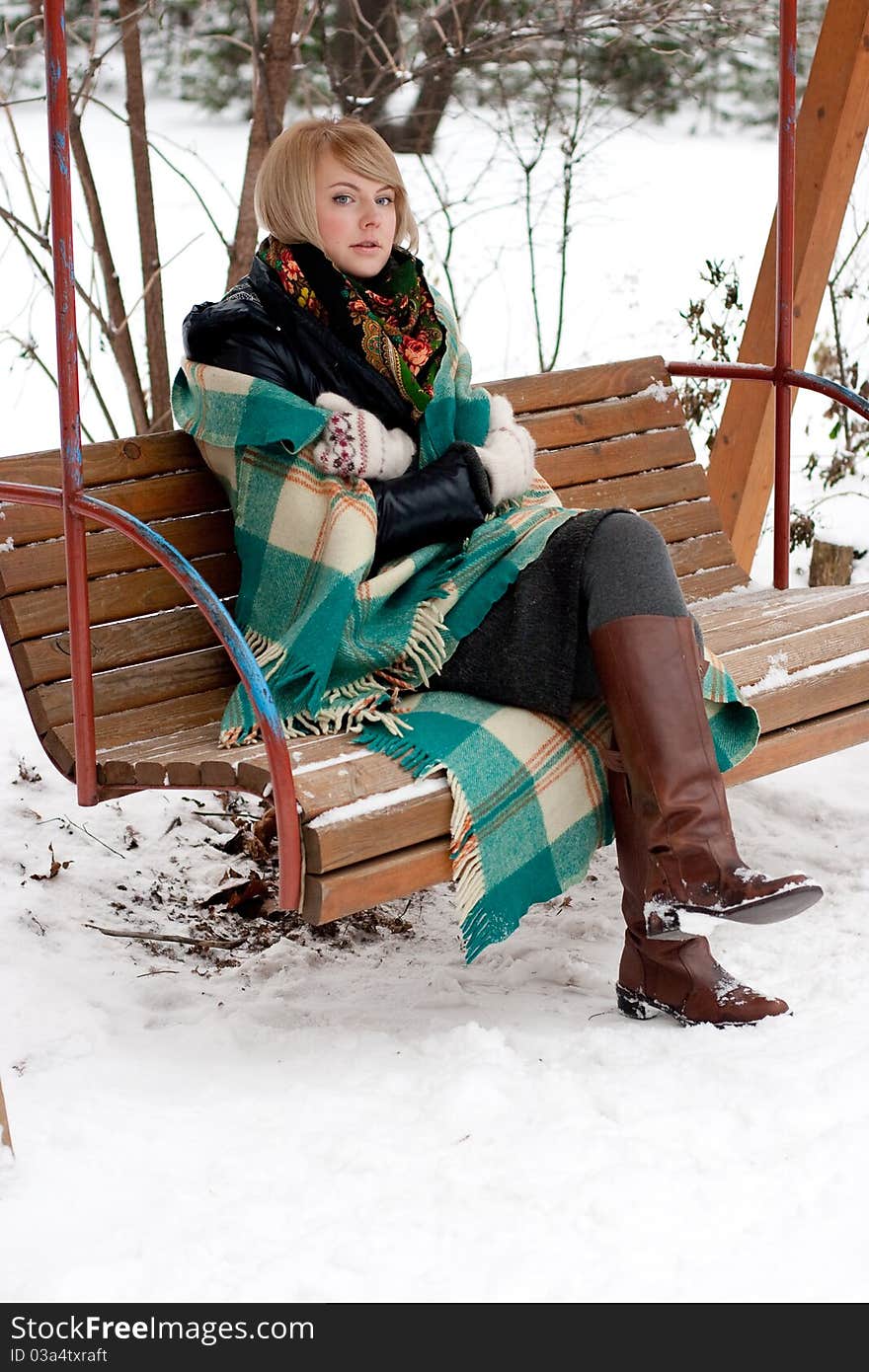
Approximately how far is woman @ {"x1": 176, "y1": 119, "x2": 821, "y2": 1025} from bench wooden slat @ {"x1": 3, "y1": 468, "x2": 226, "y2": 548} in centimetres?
16

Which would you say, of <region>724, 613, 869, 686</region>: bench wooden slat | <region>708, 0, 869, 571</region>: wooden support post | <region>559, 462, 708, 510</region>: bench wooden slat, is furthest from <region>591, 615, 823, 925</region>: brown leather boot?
<region>708, 0, 869, 571</region>: wooden support post

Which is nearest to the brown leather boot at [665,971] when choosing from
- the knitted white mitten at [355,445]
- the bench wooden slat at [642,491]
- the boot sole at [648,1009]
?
the boot sole at [648,1009]

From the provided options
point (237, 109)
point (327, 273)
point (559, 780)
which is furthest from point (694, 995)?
point (237, 109)

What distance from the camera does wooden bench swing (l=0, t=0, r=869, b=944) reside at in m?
2.25

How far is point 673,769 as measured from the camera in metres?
2.35

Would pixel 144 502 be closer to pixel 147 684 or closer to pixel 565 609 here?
pixel 147 684

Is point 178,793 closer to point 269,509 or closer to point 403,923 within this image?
point 403,923

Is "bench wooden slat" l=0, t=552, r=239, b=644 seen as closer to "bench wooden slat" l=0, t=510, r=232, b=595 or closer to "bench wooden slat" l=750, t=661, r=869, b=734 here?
"bench wooden slat" l=0, t=510, r=232, b=595

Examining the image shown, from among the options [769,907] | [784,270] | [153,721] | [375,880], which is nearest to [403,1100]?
[375,880]

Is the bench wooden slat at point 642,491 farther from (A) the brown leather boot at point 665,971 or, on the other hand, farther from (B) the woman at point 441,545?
(A) the brown leather boot at point 665,971

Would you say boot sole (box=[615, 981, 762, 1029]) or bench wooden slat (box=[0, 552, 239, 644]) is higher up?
bench wooden slat (box=[0, 552, 239, 644])

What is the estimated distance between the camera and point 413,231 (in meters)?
2.87

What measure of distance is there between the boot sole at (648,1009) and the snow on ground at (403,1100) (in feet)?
0.08

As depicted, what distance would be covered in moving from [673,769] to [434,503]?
0.64 meters
